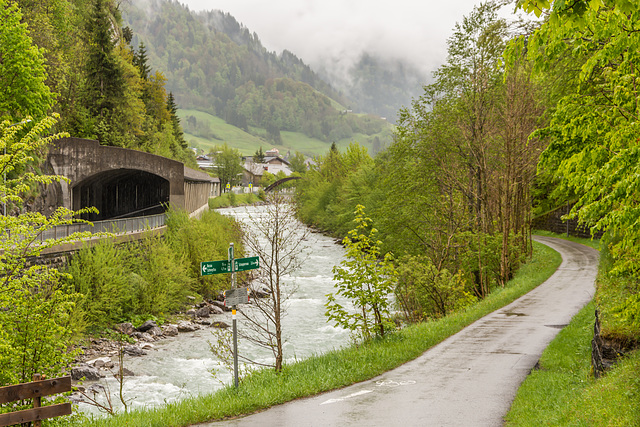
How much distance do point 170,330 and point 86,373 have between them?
7.02 meters

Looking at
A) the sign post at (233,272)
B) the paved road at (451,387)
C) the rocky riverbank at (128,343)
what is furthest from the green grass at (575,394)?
the rocky riverbank at (128,343)

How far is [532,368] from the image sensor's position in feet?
42.2

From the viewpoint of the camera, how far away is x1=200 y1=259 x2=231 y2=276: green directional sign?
445 inches

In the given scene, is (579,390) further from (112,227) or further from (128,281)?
(112,227)

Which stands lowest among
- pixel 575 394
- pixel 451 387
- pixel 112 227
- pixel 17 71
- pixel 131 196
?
pixel 451 387

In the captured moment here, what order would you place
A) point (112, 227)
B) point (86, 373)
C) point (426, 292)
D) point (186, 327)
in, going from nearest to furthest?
point (86, 373), point (426, 292), point (186, 327), point (112, 227)

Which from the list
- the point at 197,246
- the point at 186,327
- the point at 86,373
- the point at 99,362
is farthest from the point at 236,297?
the point at 197,246

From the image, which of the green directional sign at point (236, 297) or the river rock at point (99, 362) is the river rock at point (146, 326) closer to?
the river rock at point (99, 362)

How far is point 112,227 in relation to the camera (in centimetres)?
3067

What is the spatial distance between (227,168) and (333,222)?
78774 millimetres

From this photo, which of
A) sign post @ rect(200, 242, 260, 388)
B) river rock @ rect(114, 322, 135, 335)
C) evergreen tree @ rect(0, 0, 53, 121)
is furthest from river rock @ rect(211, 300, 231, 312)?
sign post @ rect(200, 242, 260, 388)

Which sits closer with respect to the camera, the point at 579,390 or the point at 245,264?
Answer: the point at 579,390

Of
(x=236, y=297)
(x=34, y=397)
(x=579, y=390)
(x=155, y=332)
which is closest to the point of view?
(x=34, y=397)

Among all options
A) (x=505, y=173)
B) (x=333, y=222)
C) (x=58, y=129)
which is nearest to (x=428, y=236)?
(x=505, y=173)
